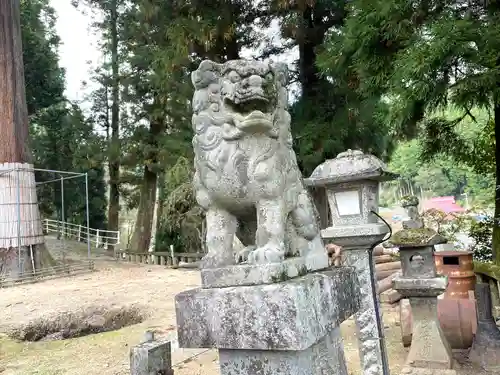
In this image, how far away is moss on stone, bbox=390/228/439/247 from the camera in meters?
3.41

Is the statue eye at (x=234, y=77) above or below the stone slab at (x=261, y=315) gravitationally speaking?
above

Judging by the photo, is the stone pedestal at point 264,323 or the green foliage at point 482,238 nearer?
the stone pedestal at point 264,323

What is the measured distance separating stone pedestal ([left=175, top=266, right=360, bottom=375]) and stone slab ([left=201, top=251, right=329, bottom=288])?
3cm

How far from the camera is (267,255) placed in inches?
62.3

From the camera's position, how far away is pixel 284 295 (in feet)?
4.51

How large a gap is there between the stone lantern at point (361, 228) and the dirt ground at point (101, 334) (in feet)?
2.70

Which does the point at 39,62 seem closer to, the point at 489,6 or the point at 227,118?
the point at 489,6

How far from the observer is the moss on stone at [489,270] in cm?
473

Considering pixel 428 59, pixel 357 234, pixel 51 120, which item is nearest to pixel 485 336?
pixel 357 234

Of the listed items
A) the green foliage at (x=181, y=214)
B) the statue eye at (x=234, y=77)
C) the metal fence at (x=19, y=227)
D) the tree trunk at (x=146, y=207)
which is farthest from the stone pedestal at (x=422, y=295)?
the tree trunk at (x=146, y=207)

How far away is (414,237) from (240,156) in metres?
2.27

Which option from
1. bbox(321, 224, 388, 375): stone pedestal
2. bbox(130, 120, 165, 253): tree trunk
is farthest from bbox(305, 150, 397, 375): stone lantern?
bbox(130, 120, 165, 253): tree trunk

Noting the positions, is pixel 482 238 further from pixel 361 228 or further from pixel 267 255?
pixel 267 255

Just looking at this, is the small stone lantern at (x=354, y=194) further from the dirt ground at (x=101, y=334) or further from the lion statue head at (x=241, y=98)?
the dirt ground at (x=101, y=334)
